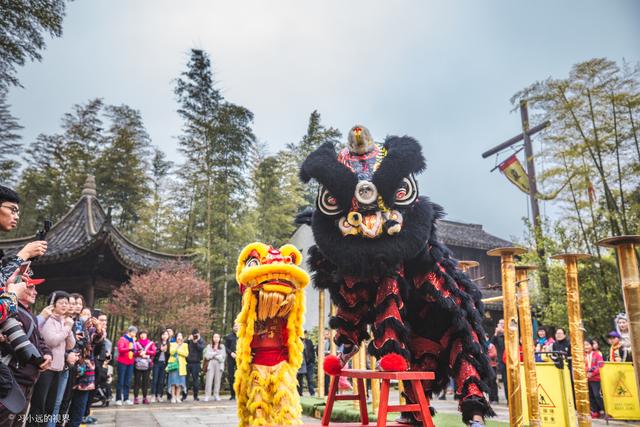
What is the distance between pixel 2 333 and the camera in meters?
2.67

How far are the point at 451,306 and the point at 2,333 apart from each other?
8.79 ft

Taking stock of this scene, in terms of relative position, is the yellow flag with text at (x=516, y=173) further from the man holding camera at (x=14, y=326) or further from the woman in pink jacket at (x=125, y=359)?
the man holding camera at (x=14, y=326)

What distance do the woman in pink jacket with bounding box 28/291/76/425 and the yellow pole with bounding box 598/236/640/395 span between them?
425cm

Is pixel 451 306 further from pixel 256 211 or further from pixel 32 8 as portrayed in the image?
pixel 256 211

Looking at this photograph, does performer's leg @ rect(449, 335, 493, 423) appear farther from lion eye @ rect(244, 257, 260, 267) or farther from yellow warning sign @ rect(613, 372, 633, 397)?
yellow warning sign @ rect(613, 372, 633, 397)

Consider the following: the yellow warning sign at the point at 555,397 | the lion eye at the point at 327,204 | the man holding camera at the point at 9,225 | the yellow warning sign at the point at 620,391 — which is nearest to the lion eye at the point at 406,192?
the lion eye at the point at 327,204

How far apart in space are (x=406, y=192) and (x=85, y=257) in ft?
35.3

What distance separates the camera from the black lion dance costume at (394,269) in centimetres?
253

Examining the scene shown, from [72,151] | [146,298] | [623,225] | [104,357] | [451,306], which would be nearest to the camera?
[451,306]

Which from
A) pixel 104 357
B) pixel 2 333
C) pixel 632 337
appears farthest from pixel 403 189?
pixel 104 357

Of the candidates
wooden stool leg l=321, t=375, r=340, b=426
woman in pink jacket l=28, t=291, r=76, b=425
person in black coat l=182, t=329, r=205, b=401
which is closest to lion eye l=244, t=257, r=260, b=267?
wooden stool leg l=321, t=375, r=340, b=426

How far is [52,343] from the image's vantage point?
388 centimetres

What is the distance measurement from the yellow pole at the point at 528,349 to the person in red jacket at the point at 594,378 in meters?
4.21

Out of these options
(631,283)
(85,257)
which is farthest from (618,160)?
(85,257)
